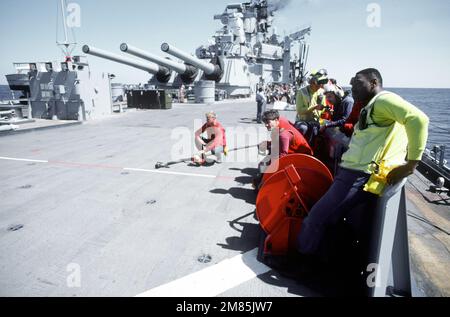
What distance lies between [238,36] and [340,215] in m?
34.4

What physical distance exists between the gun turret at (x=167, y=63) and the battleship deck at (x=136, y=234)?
29.0 feet

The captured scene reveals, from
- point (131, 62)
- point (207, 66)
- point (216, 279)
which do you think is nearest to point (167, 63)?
point (131, 62)

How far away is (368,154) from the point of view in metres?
2.07

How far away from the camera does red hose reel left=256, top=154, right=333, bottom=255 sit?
257 cm

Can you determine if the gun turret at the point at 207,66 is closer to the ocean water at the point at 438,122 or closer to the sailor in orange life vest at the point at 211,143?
the sailor in orange life vest at the point at 211,143

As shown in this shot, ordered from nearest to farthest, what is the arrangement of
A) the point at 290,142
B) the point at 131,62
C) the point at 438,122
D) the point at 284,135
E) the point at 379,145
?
the point at 379,145 → the point at 284,135 → the point at 290,142 → the point at 131,62 → the point at 438,122

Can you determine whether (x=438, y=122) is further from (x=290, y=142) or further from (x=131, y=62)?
(x=290, y=142)

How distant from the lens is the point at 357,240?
2570mm

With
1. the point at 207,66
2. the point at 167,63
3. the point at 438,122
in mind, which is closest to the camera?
the point at 167,63

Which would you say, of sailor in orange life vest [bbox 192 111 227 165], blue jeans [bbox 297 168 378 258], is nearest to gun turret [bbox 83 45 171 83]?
sailor in orange life vest [bbox 192 111 227 165]

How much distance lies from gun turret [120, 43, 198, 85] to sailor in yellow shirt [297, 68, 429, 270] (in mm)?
13124

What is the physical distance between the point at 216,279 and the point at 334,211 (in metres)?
1.22

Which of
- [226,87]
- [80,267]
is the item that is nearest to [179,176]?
[80,267]

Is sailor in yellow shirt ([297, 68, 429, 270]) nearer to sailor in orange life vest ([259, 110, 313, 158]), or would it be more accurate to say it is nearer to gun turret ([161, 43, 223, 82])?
sailor in orange life vest ([259, 110, 313, 158])
